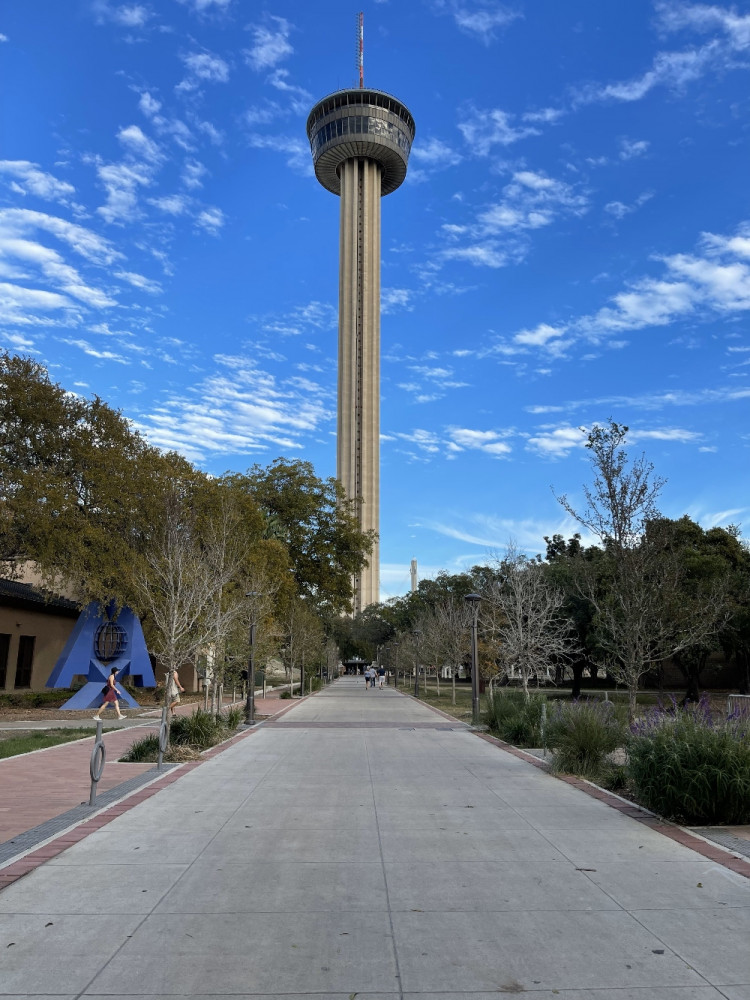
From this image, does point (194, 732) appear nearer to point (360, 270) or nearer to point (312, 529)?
point (312, 529)

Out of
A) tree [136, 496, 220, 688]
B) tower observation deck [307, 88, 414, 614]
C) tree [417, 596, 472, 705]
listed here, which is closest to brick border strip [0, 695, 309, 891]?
tree [136, 496, 220, 688]

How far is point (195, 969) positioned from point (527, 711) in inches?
534

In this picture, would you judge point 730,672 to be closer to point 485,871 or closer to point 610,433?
A: point 610,433

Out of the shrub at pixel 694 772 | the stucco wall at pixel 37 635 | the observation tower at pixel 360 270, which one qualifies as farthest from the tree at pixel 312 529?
the observation tower at pixel 360 270

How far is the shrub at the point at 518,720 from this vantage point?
16547 millimetres

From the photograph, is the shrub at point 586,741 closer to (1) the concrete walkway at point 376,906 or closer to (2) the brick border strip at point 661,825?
(2) the brick border strip at point 661,825

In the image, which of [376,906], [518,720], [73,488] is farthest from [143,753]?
[73,488]

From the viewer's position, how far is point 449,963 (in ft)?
15.4

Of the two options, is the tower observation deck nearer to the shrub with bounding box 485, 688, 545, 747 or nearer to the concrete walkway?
the shrub with bounding box 485, 688, 545, 747

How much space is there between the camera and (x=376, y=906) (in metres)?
5.76

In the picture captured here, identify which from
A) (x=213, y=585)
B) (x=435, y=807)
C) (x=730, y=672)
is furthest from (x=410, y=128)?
(x=435, y=807)

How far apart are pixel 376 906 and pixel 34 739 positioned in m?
14.0

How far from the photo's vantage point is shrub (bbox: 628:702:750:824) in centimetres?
830

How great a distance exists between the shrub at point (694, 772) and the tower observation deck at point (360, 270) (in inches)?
4307
